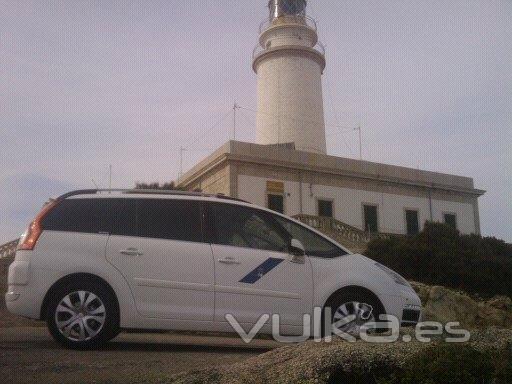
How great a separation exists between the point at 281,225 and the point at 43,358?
293cm

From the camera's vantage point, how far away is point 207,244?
22.5 ft

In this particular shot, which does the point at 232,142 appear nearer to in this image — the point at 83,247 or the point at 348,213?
the point at 348,213

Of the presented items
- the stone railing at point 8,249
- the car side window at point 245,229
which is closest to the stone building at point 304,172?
the stone railing at point 8,249

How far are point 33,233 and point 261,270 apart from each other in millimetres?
2514

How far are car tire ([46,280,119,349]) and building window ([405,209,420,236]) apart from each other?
2939cm

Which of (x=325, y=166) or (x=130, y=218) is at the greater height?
(x=325, y=166)

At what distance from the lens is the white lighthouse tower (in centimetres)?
3459

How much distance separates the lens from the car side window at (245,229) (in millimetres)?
6957

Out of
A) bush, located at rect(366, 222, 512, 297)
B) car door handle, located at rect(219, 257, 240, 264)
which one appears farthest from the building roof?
car door handle, located at rect(219, 257, 240, 264)

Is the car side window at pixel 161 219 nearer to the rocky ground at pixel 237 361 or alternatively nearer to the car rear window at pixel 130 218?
the car rear window at pixel 130 218

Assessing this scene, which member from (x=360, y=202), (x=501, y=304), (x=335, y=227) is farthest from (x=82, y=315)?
(x=360, y=202)

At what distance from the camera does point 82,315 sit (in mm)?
6410

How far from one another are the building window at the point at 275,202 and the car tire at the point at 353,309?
22.8m

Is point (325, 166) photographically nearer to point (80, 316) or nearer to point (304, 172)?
point (304, 172)
